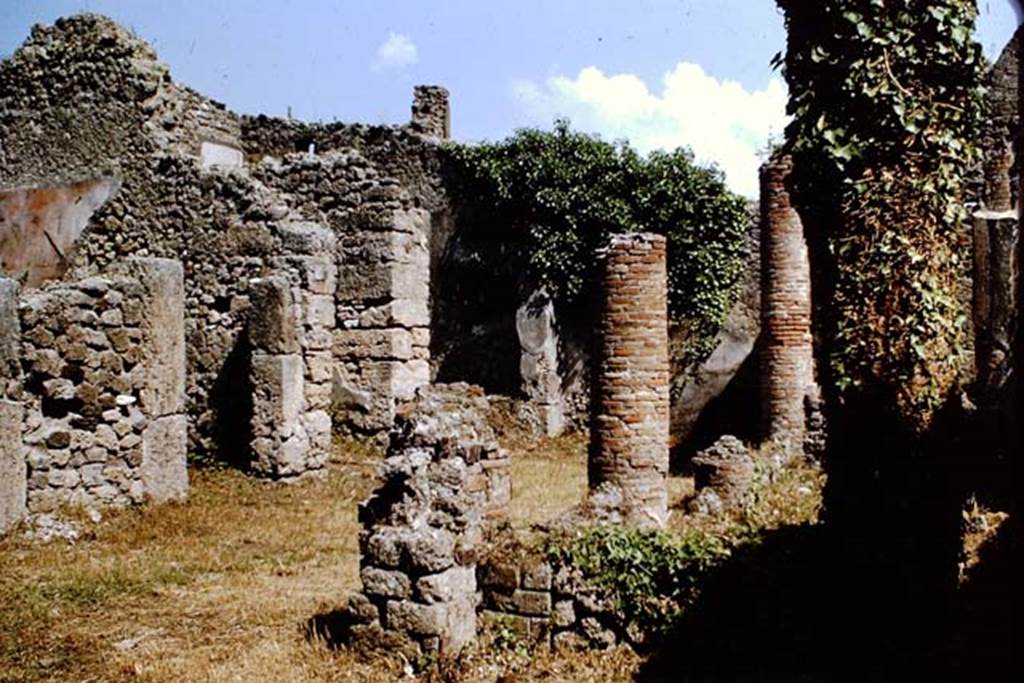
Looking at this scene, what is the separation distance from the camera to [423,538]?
543 centimetres

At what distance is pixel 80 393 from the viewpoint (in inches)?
337

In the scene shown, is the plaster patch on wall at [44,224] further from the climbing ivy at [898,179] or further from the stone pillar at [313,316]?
the climbing ivy at [898,179]

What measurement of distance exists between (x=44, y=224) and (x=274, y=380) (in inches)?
198

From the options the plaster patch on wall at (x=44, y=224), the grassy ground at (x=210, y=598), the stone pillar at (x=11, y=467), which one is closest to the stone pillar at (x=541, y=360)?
the grassy ground at (x=210, y=598)

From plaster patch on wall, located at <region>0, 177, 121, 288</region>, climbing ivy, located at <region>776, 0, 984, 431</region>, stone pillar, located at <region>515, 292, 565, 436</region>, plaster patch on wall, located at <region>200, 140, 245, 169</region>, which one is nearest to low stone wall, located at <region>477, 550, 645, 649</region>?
climbing ivy, located at <region>776, 0, 984, 431</region>

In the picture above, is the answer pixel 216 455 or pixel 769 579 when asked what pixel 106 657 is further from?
pixel 216 455

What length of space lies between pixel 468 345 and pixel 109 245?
7988 millimetres

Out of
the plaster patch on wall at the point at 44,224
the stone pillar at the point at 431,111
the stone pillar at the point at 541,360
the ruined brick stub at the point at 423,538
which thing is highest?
the stone pillar at the point at 431,111

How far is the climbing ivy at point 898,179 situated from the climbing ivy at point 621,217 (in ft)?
39.9

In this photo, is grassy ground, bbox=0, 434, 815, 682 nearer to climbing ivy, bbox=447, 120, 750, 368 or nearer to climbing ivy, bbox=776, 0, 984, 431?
climbing ivy, bbox=776, 0, 984, 431

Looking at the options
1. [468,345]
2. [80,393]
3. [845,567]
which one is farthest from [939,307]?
[468,345]

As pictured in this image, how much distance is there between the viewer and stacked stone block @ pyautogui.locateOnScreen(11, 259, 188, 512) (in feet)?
27.4

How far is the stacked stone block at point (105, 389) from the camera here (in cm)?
835

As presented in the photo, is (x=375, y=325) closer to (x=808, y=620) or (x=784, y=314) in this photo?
(x=784, y=314)
